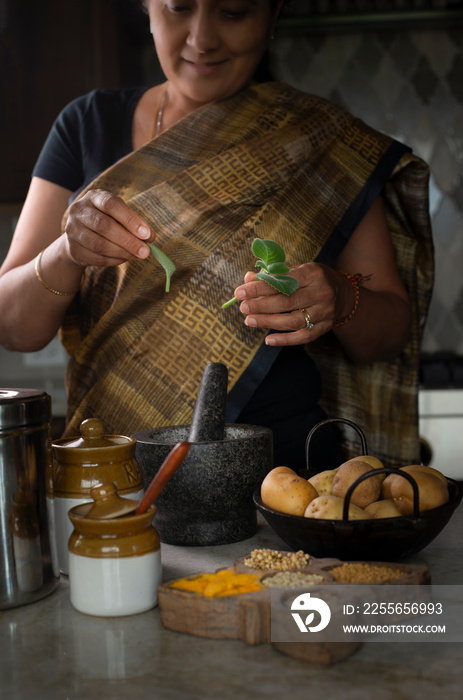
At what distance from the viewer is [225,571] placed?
28.4 inches

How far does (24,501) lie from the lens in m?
0.73

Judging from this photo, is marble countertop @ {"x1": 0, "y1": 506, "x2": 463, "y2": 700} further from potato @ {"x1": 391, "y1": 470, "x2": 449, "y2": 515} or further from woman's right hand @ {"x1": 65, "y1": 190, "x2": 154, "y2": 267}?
woman's right hand @ {"x1": 65, "y1": 190, "x2": 154, "y2": 267}

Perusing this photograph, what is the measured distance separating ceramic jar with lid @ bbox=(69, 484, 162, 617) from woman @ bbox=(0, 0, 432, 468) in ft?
1.74

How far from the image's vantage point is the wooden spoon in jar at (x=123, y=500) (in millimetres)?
700

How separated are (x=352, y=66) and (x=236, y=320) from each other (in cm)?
198

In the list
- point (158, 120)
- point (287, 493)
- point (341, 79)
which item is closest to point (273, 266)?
point (287, 493)

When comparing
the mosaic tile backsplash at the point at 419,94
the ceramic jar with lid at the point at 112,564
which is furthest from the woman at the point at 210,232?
the mosaic tile backsplash at the point at 419,94

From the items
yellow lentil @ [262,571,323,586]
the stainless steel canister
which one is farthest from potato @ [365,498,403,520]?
the stainless steel canister

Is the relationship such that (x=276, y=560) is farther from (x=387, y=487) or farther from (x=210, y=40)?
(x=210, y=40)

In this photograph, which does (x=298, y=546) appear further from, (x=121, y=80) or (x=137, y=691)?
(x=121, y=80)

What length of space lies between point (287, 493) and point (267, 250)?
331mm

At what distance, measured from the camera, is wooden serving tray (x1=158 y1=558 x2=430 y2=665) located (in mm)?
597

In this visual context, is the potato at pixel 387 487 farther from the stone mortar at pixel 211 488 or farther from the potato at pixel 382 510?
the stone mortar at pixel 211 488

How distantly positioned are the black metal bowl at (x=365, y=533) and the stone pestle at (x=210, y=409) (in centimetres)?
18
